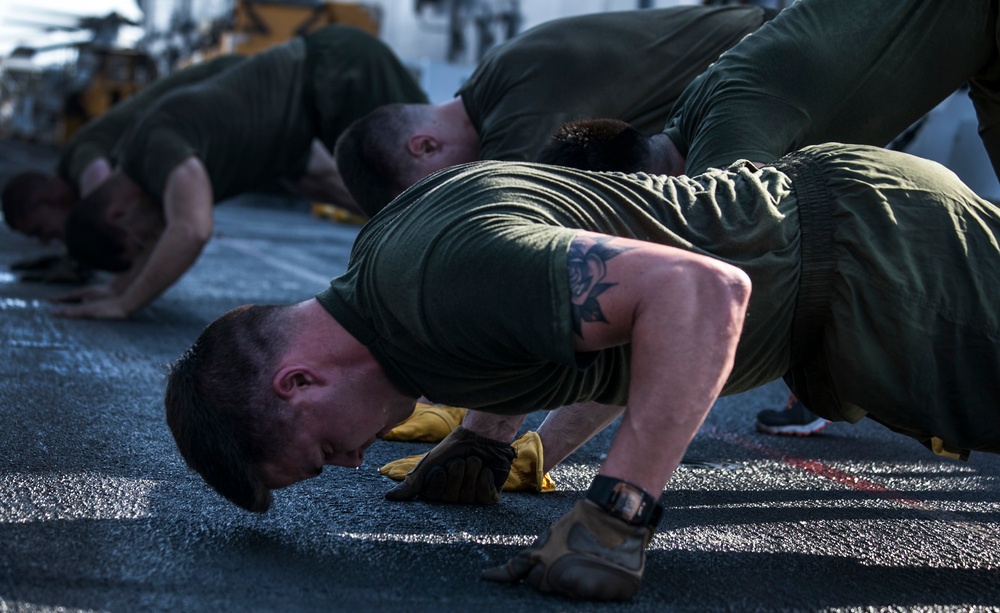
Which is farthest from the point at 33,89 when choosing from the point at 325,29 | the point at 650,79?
the point at 650,79

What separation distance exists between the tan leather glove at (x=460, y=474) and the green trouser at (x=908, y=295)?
823 millimetres

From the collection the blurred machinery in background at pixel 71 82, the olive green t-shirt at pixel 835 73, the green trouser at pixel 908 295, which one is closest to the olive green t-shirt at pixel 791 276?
the green trouser at pixel 908 295

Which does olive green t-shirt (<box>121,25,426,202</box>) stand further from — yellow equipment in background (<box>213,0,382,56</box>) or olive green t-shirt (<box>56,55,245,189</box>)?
yellow equipment in background (<box>213,0,382,56</box>)

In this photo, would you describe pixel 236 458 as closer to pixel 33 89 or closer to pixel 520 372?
pixel 520 372

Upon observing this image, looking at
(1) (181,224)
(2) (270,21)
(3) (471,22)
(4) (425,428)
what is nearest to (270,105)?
(1) (181,224)

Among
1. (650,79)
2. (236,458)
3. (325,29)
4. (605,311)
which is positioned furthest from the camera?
(325,29)

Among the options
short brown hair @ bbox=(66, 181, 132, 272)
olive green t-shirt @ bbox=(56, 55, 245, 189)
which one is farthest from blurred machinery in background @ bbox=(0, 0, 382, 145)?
short brown hair @ bbox=(66, 181, 132, 272)

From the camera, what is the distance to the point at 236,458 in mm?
2271

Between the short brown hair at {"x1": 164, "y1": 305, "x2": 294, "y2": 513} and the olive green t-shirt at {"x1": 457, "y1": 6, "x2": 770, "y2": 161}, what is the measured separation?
1.59 m

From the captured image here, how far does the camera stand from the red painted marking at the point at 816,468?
3225 millimetres

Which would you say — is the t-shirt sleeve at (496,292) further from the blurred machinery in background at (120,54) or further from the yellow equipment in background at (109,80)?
the yellow equipment in background at (109,80)

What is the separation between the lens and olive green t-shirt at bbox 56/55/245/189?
6863 mm

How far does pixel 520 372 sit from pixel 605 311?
299mm

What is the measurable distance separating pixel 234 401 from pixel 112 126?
5278 mm
